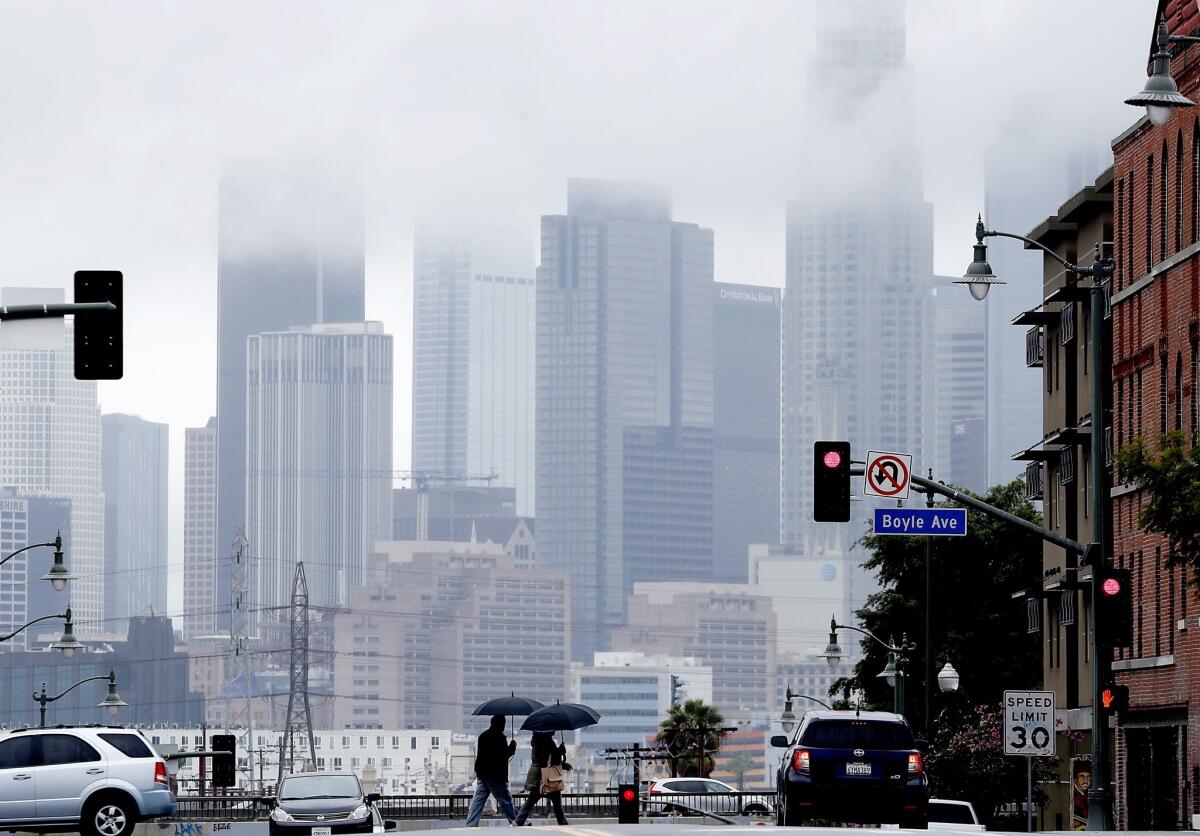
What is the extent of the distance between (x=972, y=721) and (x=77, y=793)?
182 ft

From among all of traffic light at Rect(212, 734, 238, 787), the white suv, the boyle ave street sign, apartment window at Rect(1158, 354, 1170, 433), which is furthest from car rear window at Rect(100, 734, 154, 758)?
traffic light at Rect(212, 734, 238, 787)

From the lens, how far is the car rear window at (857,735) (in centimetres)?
2891

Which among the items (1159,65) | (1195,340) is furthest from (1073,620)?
(1159,65)

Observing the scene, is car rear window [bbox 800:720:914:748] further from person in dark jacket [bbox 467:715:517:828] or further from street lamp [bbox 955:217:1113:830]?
person in dark jacket [bbox 467:715:517:828]

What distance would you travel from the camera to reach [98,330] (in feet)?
88.0

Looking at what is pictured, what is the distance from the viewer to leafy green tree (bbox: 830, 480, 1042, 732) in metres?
92.2

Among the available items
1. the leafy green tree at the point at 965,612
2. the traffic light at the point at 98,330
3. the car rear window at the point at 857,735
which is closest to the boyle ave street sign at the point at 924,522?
the car rear window at the point at 857,735

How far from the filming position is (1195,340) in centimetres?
4759

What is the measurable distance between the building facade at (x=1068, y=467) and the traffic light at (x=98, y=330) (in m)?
38.3

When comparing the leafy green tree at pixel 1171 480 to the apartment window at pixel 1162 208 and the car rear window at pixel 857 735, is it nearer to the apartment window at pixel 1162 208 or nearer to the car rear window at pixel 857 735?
the car rear window at pixel 857 735

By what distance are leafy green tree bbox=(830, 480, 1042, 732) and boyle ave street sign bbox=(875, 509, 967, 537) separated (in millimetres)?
54962

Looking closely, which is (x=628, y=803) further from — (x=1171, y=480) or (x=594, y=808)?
(x=594, y=808)

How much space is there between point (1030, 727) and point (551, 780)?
8.27 metres

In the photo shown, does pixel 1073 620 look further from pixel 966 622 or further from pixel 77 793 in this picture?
pixel 77 793
